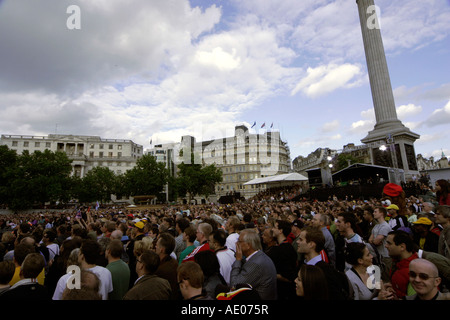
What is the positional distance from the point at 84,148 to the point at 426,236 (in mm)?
88601

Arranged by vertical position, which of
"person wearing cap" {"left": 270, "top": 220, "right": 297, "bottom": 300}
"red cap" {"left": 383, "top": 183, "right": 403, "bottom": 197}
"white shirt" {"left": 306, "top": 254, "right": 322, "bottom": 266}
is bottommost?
"person wearing cap" {"left": 270, "top": 220, "right": 297, "bottom": 300}

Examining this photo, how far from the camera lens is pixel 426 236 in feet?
16.1

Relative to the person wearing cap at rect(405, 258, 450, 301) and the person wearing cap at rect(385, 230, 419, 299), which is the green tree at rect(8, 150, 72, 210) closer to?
the person wearing cap at rect(385, 230, 419, 299)

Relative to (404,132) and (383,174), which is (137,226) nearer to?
(383,174)

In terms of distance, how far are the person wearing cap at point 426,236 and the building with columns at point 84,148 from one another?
267ft

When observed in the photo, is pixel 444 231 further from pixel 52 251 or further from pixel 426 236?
pixel 52 251

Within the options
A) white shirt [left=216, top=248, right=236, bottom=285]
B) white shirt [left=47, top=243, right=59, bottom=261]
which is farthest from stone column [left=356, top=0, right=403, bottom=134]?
white shirt [left=47, top=243, right=59, bottom=261]

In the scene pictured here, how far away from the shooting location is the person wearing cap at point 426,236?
15.6ft

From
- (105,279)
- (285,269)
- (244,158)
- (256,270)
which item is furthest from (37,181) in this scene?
(244,158)

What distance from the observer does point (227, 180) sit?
284 feet

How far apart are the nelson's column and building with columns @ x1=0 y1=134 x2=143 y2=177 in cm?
6868

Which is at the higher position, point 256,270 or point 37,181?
point 37,181

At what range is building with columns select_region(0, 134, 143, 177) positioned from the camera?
73.8m
